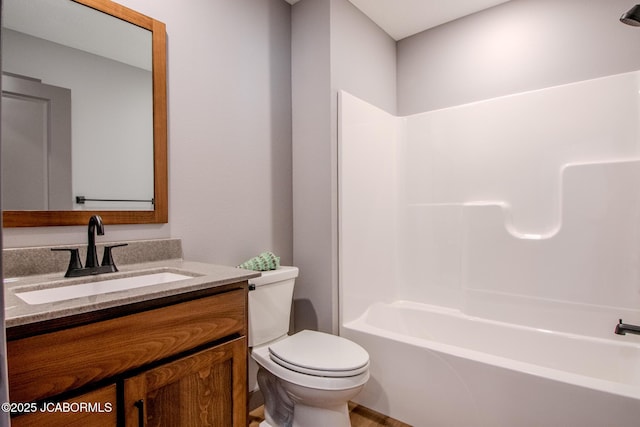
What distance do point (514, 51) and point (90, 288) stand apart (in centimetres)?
264

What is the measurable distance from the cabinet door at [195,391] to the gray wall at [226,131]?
672mm

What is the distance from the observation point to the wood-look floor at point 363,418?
194cm

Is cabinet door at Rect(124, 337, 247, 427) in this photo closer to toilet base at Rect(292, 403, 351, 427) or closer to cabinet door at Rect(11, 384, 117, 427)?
cabinet door at Rect(11, 384, 117, 427)

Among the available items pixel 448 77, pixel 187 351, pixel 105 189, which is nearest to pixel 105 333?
pixel 187 351

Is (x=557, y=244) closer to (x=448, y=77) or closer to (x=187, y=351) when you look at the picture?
(x=448, y=77)

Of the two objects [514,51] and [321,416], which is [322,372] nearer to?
[321,416]

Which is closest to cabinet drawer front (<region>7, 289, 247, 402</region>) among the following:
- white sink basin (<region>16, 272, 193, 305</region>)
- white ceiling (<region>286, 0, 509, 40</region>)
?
white sink basin (<region>16, 272, 193, 305</region>)

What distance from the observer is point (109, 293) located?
1.05 meters

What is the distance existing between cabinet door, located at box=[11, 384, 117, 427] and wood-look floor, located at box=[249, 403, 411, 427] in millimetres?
1116

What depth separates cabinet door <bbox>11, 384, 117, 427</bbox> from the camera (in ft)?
2.83

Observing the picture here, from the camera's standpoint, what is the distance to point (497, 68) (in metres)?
2.36

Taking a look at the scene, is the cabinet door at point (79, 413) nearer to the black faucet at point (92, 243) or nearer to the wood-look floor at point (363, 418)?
the black faucet at point (92, 243)

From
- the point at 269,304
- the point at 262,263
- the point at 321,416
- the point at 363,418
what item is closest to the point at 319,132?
the point at 262,263

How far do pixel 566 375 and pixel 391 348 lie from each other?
79 centimetres
